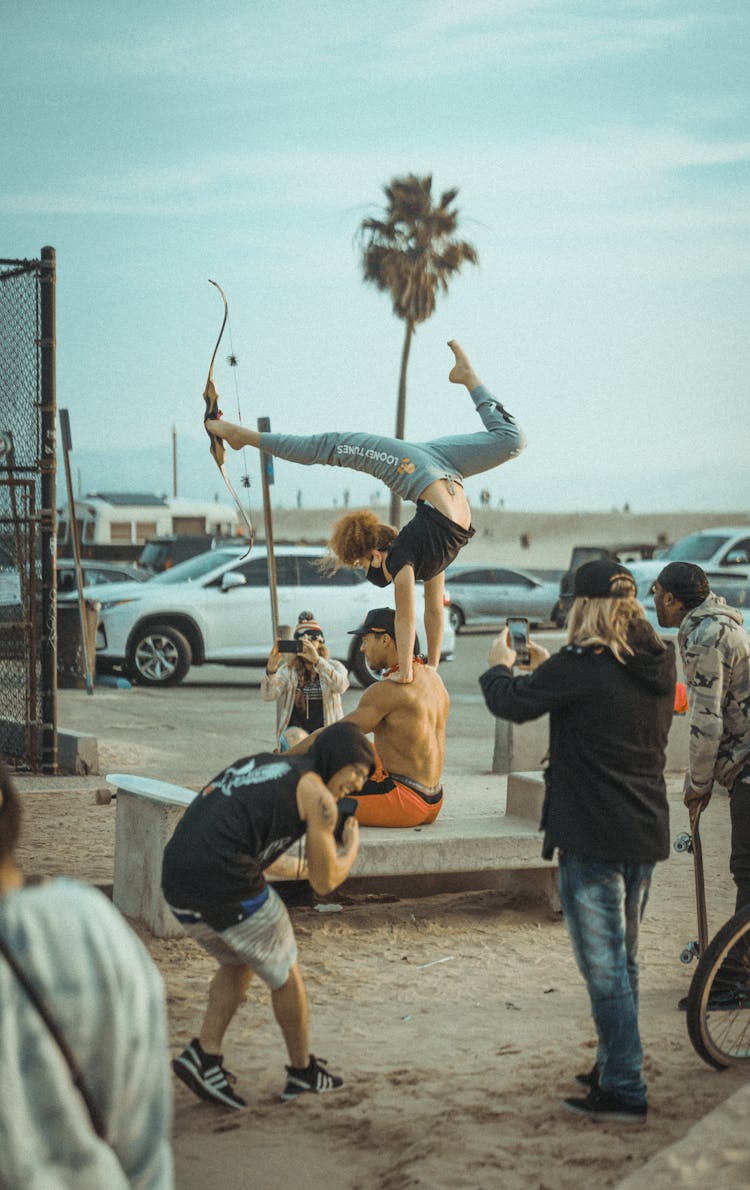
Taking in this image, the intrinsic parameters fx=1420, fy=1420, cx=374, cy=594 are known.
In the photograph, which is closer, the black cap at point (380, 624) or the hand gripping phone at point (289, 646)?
the black cap at point (380, 624)

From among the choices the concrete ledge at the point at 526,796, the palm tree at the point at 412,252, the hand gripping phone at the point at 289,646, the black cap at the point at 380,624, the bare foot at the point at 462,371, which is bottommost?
the concrete ledge at the point at 526,796

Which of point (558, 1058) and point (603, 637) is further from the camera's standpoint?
point (558, 1058)

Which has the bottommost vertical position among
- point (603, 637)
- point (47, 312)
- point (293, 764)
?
point (293, 764)

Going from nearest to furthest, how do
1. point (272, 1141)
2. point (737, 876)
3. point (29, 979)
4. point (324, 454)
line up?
1. point (29, 979)
2. point (272, 1141)
3. point (737, 876)
4. point (324, 454)

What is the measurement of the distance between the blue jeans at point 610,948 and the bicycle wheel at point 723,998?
1.37ft

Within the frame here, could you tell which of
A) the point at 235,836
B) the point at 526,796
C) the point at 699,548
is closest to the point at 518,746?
the point at 526,796

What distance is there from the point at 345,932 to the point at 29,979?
4652mm

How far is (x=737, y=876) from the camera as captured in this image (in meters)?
5.32

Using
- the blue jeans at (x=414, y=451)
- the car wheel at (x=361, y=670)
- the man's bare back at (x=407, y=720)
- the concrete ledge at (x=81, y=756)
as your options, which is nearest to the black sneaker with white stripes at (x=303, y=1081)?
the man's bare back at (x=407, y=720)

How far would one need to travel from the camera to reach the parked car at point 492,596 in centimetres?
2912

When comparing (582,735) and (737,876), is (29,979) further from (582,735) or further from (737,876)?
(737,876)

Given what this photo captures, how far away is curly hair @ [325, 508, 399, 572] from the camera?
6586mm

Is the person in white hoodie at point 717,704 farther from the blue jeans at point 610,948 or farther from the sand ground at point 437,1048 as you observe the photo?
the blue jeans at point 610,948

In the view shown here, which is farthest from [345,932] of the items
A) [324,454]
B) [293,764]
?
[293,764]
